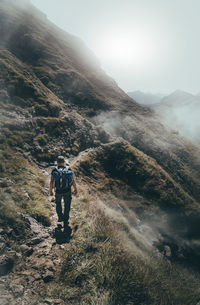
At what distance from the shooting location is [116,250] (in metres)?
7.05

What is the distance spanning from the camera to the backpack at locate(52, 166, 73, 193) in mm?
8977

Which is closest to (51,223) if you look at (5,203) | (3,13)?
(5,203)

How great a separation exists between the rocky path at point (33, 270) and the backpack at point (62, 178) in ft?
7.20

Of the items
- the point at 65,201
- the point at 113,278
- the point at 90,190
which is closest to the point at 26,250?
the point at 65,201

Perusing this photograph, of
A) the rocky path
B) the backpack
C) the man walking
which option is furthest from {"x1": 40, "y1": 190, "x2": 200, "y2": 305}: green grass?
the backpack

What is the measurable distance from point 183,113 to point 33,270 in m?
133

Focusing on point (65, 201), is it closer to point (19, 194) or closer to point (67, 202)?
point (67, 202)

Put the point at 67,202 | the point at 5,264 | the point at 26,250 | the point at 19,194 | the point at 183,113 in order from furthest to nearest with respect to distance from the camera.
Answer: the point at 183,113 → the point at 19,194 → the point at 67,202 → the point at 26,250 → the point at 5,264

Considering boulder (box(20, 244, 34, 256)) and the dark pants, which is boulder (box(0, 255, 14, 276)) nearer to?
boulder (box(20, 244, 34, 256))

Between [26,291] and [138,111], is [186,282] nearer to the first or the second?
[26,291]

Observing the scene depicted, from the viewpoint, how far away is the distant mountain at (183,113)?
87.9 metres

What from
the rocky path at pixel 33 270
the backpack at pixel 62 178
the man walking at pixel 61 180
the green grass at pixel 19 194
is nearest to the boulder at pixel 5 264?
the rocky path at pixel 33 270

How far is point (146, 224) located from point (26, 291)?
26.6m

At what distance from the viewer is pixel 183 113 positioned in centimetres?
12412
